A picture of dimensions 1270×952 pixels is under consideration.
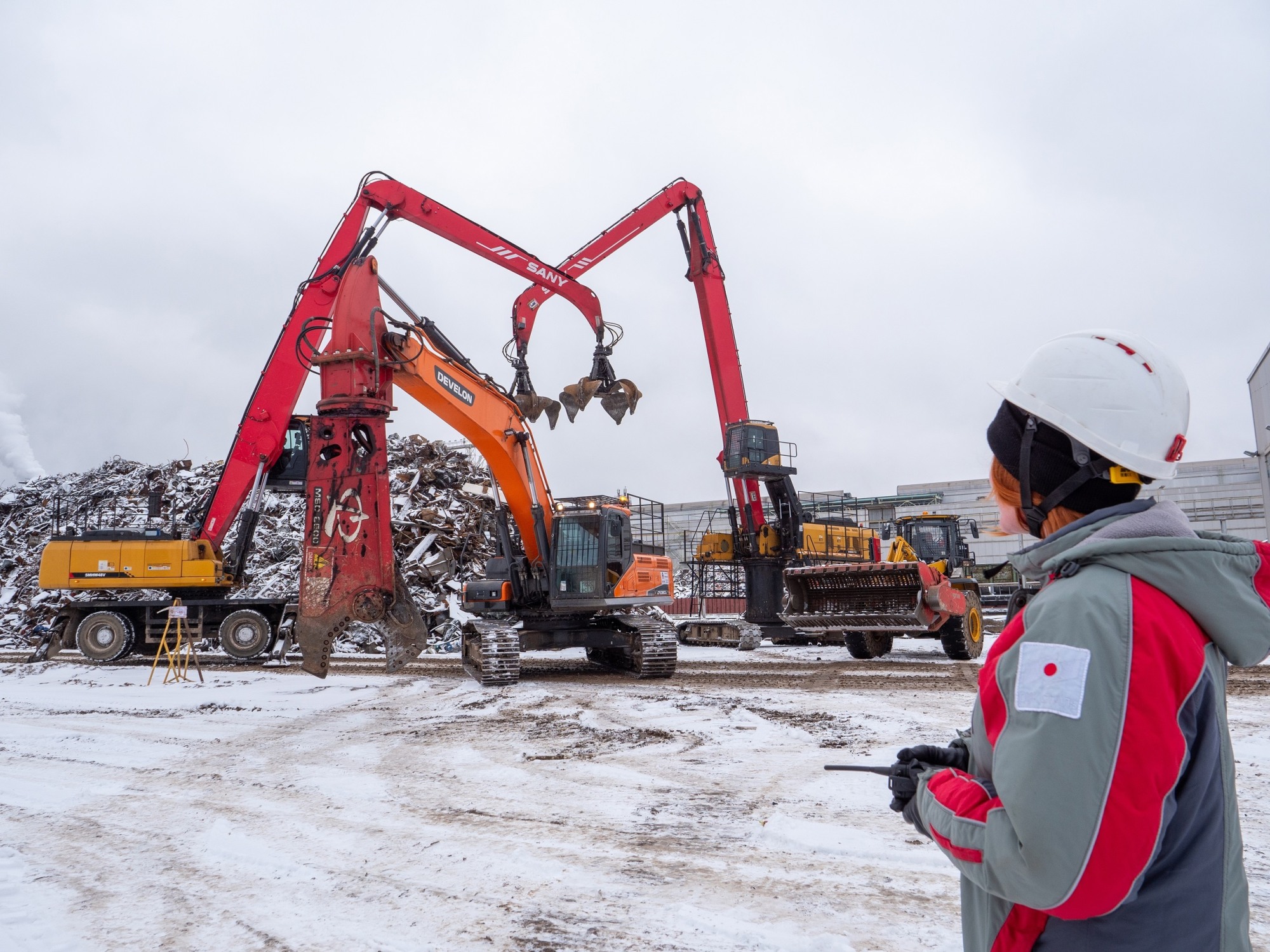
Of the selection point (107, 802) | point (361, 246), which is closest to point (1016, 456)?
point (107, 802)

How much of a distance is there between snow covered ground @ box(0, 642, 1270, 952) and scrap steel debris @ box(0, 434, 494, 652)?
1055cm

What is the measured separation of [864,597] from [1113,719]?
44.2 feet

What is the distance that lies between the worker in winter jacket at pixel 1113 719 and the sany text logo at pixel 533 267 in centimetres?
1282

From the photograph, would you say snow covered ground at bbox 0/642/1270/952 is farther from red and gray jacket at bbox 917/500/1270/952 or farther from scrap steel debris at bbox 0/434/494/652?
scrap steel debris at bbox 0/434/494/652

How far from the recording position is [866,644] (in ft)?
49.3

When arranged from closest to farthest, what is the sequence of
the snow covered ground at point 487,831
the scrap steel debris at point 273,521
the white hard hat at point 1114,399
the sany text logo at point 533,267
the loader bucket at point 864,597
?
1. the white hard hat at point 1114,399
2. the snow covered ground at point 487,831
3. the loader bucket at point 864,597
4. the sany text logo at point 533,267
5. the scrap steel debris at point 273,521

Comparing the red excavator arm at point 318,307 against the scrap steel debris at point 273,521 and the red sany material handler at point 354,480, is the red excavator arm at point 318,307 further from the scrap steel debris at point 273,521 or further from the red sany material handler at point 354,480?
the scrap steel debris at point 273,521

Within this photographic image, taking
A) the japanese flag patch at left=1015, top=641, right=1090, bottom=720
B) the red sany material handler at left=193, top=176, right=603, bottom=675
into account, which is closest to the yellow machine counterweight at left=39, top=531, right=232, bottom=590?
the red sany material handler at left=193, top=176, right=603, bottom=675

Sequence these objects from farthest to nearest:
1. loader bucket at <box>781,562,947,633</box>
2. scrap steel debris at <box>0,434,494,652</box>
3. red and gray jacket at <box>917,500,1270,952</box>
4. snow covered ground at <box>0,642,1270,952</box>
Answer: scrap steel debris at <box>0,434,494,652</box>
loader bucket at <box>781,562,947,633</box>
snow covered ground at <box>0,642,1270,952</box>
red and gray jacket at <box>917,500,1270,952</box>

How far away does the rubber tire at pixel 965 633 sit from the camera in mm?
14188

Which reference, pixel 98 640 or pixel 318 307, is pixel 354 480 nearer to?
pixel 318 307

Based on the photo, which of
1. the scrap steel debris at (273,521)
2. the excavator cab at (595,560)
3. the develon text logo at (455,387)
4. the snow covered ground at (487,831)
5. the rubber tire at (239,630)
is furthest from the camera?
the scrap steel debris at (273,521)

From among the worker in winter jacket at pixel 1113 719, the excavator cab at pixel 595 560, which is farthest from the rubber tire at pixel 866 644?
the worker in winter jacket at pixel 1113 719

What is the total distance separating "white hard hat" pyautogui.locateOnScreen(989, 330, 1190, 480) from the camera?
156 cm
